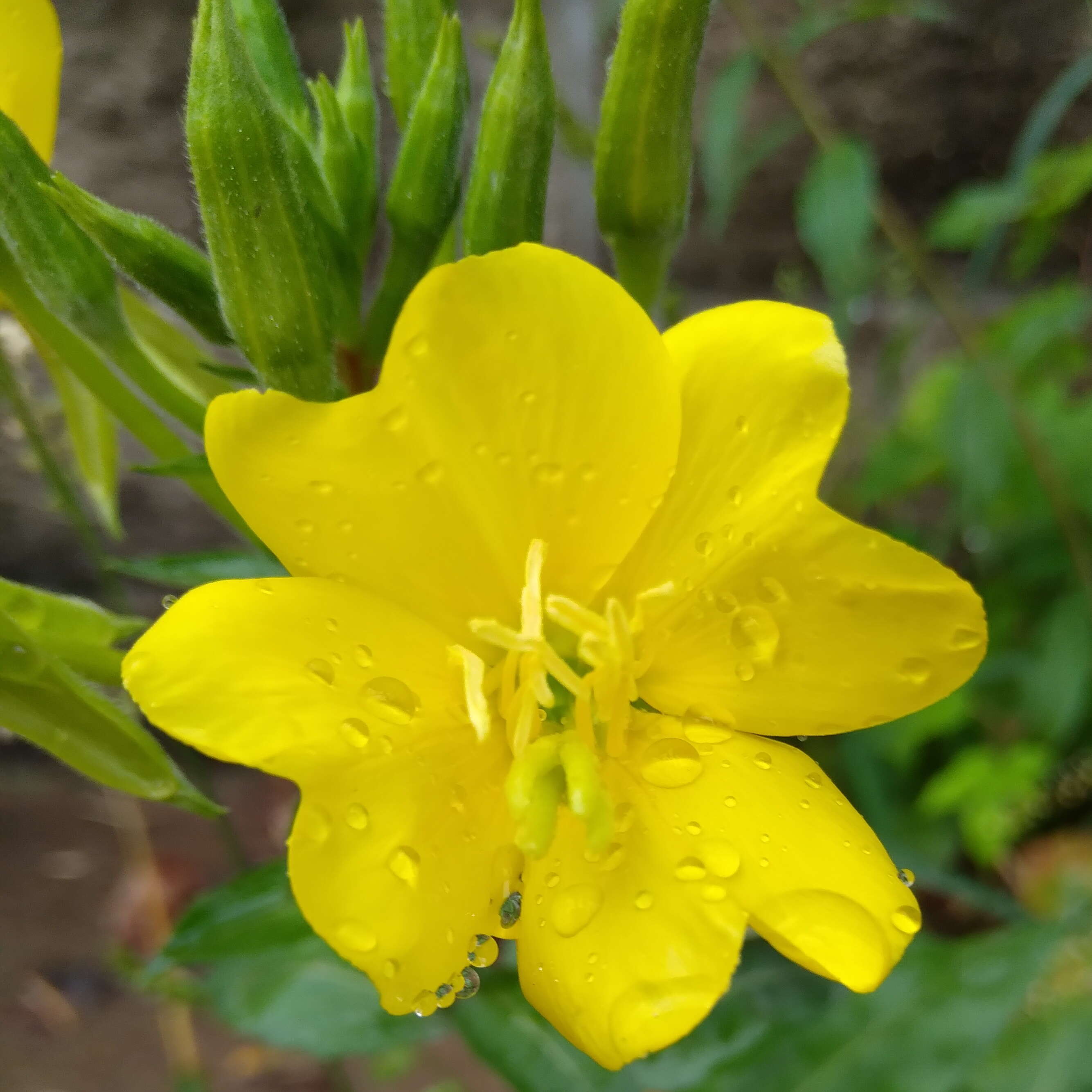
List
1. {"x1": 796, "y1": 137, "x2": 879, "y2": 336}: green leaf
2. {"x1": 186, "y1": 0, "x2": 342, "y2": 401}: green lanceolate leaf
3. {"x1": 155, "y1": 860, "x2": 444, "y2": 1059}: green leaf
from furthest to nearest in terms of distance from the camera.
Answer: {"x1": 796, "y1": 137, "x2": 879, "y2": 336}: green leaf → {"x1": 155, "y1": 860, "x2": 444, "y2": 1059}: green leaf → {"x1": 186, "y1": 0, "x2": 342, "y2": 401}: green lanceolate leaf

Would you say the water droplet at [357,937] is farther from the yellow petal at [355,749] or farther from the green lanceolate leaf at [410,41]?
the green lanceolate leaf at [410,41]

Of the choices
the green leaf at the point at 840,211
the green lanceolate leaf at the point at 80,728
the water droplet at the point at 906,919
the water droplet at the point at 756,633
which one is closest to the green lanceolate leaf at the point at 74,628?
the green lanceolate leaf at the point at 80,728

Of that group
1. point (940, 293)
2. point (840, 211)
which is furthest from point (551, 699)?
point (940, 293)

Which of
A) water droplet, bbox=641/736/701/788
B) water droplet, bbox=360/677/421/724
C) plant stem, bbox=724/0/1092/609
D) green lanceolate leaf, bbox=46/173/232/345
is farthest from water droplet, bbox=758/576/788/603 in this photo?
plant stem, bbox=724/0/1092/609

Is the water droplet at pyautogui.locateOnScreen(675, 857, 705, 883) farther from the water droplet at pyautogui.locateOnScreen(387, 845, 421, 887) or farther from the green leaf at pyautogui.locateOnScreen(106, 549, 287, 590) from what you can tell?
the green leaf at pyautogui.locateOnScreen(106, 549, 287, 590)

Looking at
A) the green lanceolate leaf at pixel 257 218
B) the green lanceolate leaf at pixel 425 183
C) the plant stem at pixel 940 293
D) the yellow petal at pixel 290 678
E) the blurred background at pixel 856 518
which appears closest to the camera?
the yellow petal at pixel 290 678

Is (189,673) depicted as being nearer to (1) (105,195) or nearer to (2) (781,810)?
(2) (781,810)
